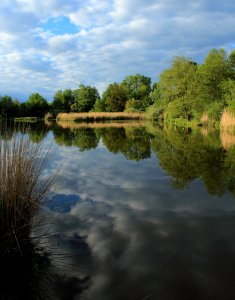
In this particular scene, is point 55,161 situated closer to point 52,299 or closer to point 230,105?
point 52,299

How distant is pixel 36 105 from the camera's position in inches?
3356

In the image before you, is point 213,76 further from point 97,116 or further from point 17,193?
point 17,193

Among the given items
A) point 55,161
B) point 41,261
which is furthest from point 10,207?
point 55,161

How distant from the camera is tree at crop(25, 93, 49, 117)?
81188mm

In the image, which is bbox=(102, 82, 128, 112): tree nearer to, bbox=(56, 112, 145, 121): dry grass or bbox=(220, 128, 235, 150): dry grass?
bbox=(56, 112, 145, 121): dry grass

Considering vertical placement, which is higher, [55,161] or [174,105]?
[174,105]

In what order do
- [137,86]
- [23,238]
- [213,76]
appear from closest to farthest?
[23,238]
[213,76]
[137,86]

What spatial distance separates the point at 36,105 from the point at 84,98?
1995cm

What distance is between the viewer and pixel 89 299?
3.57 metres

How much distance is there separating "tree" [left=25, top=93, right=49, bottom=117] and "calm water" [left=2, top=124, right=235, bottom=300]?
73737 millimetres

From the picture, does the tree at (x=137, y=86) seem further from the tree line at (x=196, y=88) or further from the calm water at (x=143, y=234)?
the calm water at (x=143, y=234)

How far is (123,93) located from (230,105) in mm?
65292

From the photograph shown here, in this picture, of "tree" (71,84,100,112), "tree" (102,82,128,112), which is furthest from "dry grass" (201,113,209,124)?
A: "tree" (71,84,100,112)

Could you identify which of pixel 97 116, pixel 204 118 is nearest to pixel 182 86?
pixel 204 118
